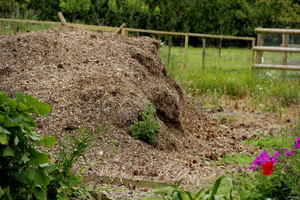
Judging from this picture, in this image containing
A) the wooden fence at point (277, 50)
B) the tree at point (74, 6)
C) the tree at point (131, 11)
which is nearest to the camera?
the wooden fence at point (277, 50)

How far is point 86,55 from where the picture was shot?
616 cm

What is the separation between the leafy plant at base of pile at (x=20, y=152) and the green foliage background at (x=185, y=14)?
734 inches

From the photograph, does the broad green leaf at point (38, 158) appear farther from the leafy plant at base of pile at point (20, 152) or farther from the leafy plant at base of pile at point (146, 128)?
the leafy plant at base of pile at point (146, 128)

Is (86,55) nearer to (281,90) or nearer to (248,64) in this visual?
(281,90)

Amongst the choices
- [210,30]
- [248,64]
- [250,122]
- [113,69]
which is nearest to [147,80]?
[113,69]

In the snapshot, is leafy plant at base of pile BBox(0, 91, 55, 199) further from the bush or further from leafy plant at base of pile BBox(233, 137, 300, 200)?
leafy plant at base of pile BBox(233, 137, 300, 200)

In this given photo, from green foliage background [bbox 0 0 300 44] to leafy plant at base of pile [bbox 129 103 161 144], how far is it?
16.5 m

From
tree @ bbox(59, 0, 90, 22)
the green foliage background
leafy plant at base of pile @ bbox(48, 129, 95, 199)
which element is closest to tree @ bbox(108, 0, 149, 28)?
the green foliage background

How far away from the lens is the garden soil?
14.9 feet

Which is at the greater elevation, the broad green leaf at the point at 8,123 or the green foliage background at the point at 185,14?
the green foliage background at the point at 185,14

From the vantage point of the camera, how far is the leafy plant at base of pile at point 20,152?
2.66 meters

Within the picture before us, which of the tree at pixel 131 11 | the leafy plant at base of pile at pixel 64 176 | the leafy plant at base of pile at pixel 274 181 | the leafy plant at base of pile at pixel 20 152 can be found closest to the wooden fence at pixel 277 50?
the leafy plant at base of pile at pixel 274 181

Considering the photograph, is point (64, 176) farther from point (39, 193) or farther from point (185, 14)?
point (185, 14)

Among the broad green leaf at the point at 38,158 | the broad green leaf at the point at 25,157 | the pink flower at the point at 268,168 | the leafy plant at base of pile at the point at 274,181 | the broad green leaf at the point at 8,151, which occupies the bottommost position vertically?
the leafy plant at base of pile at the point at 274,181
